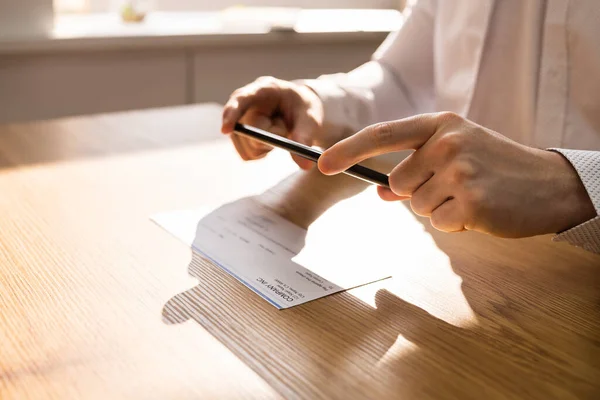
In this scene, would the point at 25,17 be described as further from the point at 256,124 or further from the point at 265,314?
the point at 265,314

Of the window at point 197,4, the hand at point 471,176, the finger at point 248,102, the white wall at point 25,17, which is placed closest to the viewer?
the hand at point 471,176

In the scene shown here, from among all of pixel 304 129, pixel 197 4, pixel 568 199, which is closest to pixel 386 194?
pixel 568 199

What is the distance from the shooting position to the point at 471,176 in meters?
0.66

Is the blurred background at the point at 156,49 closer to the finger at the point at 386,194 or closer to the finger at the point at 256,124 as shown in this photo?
the finger at the point at 256,124

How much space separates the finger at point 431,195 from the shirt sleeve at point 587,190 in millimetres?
144

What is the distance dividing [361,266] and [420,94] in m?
0.78

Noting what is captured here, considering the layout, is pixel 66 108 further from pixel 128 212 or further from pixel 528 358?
pixel 528 358

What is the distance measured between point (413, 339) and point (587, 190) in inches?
10.7

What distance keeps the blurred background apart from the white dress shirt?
591 millimetres

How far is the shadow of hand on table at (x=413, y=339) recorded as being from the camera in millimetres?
509

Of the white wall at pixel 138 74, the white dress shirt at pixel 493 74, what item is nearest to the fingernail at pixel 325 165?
the white dress shirt at pixel 493 74

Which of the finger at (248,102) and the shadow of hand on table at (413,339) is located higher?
the finger at (248,102)

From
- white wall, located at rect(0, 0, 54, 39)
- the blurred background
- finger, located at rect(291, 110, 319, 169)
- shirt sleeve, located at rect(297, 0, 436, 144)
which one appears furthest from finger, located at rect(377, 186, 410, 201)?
white wall, located at rect(0, 0, 54, 39)

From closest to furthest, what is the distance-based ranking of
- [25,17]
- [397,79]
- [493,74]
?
[493,74] < [397,79] < [25,17]
